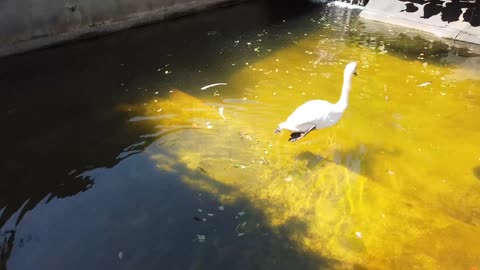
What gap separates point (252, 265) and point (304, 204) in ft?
3.53

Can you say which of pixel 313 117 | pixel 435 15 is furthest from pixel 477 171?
pixel 435 15

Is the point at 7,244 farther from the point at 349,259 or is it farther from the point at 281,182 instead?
the point at 349,259

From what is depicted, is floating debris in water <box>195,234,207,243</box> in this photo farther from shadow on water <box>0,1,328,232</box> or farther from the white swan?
the white swan

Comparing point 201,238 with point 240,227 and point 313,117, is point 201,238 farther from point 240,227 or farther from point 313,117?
point 313,117

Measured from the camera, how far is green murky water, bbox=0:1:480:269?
13.3ft

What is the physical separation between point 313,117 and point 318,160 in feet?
1.91

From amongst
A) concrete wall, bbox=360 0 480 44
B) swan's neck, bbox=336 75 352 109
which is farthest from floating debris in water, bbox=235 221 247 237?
concrete wall, bbox=360 0 480 44

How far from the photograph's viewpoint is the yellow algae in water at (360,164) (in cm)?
414

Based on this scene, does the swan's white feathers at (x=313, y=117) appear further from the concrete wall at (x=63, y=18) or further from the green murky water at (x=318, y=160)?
the concrete wall at (x=63, y=18)

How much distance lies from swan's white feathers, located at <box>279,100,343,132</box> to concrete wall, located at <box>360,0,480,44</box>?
6309mm

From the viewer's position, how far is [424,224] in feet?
14.2

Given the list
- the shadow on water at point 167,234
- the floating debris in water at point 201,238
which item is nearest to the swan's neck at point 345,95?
the shadow on water at point 167,234

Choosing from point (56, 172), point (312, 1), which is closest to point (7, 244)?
point (56, 172)

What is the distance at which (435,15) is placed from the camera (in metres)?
10.5
